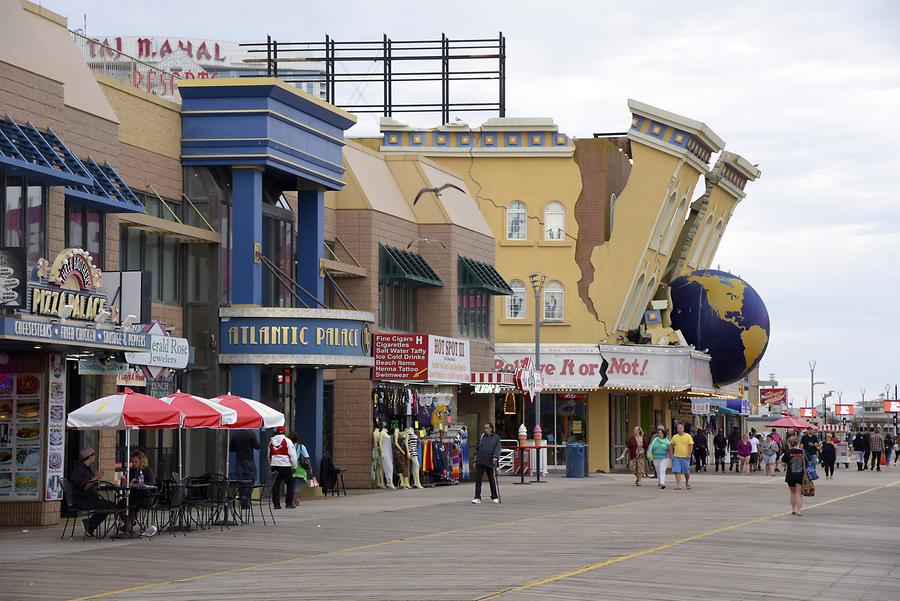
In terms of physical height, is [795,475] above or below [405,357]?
below

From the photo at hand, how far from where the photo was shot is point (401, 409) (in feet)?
135

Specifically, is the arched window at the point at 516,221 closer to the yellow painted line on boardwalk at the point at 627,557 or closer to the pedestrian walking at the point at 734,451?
the pedestrian walking at the point at 734,451

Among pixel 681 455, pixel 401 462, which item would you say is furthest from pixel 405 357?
pixel 681 455

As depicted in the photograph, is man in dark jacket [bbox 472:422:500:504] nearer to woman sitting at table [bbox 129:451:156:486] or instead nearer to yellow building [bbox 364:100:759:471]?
woman sitting at table [bbox 129:451:156:486]

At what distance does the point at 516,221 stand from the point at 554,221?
1.39 m

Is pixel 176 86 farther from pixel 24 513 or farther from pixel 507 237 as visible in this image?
pixel 507 237

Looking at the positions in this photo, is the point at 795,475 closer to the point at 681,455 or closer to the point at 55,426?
the point at 681,455

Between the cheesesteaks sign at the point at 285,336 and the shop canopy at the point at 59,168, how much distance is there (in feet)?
21.0

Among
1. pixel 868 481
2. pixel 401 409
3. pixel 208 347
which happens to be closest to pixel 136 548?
pixel 208 347

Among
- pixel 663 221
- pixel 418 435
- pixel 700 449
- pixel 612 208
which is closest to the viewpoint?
pixel 418 435

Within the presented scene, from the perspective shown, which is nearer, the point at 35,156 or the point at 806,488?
the point at 35,156

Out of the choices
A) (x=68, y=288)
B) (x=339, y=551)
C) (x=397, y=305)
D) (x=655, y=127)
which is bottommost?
(x=339, y=551)

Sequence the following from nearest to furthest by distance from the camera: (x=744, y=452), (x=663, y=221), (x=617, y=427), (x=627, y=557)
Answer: (x=627, y=557) < (x=744, y=452) < (x=663, y=221) < (x=617, y=427)

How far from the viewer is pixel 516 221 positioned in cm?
5619
